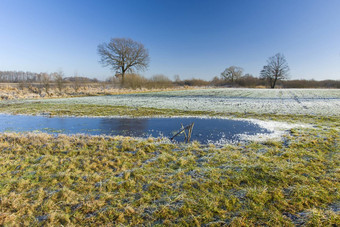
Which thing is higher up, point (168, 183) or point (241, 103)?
point (241, 103)

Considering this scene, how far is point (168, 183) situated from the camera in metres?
4.27

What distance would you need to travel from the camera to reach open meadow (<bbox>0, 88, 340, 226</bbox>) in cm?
316

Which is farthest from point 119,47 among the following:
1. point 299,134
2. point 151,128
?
point 299,134

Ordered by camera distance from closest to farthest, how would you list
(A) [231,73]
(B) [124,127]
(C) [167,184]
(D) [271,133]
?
1. (C) [167,184]
2. (D) [271,133]
3. (B) [124,127]
4. (A) [231,73]

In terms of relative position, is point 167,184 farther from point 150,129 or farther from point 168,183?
point 150,129

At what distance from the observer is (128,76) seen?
41719 millimetres

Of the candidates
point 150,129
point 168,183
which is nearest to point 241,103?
point 150,129

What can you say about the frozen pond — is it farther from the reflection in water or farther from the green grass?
the green grass

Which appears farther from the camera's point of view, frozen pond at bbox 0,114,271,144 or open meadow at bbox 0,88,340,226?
frozen pond at bbox 0,114,271,144

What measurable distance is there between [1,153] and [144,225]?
6.00 meters

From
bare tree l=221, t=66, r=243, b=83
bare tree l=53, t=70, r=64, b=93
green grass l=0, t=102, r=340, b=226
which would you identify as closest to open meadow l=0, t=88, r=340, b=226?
green grass l=0, t=102, r=340, b=226

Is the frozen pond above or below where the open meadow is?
above

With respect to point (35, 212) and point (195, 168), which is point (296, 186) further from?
point (35, 212)

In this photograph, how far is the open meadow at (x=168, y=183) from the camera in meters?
3.16
